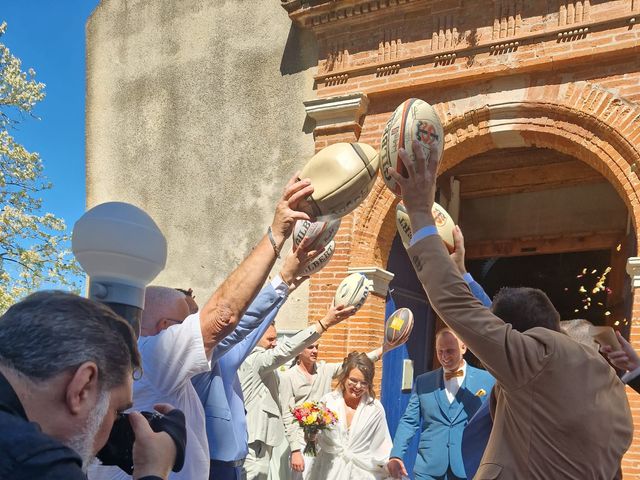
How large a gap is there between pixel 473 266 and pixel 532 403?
31.0ft

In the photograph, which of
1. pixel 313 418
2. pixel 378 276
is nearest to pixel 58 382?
pixel 313 418

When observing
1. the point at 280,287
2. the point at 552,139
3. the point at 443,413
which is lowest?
the point at 443,413

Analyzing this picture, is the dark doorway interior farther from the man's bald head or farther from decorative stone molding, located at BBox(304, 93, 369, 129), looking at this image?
the man's bald head

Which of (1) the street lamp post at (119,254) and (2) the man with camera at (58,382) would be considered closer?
(2) the man with camera at (58,382)

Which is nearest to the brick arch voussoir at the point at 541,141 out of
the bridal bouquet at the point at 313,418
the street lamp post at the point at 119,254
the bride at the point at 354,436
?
the bride at the point at 354,436

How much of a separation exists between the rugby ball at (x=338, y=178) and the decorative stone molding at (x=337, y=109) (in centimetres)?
474

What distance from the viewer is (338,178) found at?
107 inches

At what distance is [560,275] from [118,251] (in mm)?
10940

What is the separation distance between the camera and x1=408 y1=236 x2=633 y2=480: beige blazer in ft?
6.77

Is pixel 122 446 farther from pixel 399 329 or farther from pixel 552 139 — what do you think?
pixel 552 139

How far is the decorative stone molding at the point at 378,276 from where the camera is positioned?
7.38m

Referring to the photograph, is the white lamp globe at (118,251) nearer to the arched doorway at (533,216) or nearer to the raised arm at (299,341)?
the raised arm at (299,341)

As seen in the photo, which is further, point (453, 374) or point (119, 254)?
point (453, 374)

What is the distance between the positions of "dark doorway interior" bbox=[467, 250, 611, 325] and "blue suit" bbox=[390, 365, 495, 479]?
656 cm
